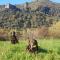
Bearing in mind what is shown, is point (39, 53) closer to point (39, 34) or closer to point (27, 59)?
point (27, 59)

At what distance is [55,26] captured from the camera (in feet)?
96.5

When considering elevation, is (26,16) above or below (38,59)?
below

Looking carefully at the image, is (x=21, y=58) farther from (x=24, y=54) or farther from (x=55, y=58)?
(x=55, y=58)

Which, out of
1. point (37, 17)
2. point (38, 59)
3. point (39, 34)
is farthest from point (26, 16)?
point (38, 59)

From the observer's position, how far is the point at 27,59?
13336 mm

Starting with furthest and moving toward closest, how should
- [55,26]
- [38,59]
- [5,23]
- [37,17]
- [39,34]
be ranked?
[37,17], [5,23], [55,26], [39,34], [38,59]

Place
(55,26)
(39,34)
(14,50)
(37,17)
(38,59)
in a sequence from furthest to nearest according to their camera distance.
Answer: (37,17), (55,26), (39,34), (14,50), (38,59)

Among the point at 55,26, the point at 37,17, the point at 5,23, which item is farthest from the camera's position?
the point at 37,17

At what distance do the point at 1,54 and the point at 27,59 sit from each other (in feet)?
4.69

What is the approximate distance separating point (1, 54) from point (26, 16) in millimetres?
30854

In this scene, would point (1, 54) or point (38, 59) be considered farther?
point (1, 54)

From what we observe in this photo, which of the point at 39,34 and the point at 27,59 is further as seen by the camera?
the point at 39,34

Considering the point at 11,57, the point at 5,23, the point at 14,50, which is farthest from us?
the point at 5,23

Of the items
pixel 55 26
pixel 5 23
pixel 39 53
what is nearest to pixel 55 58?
pixel 39 53
